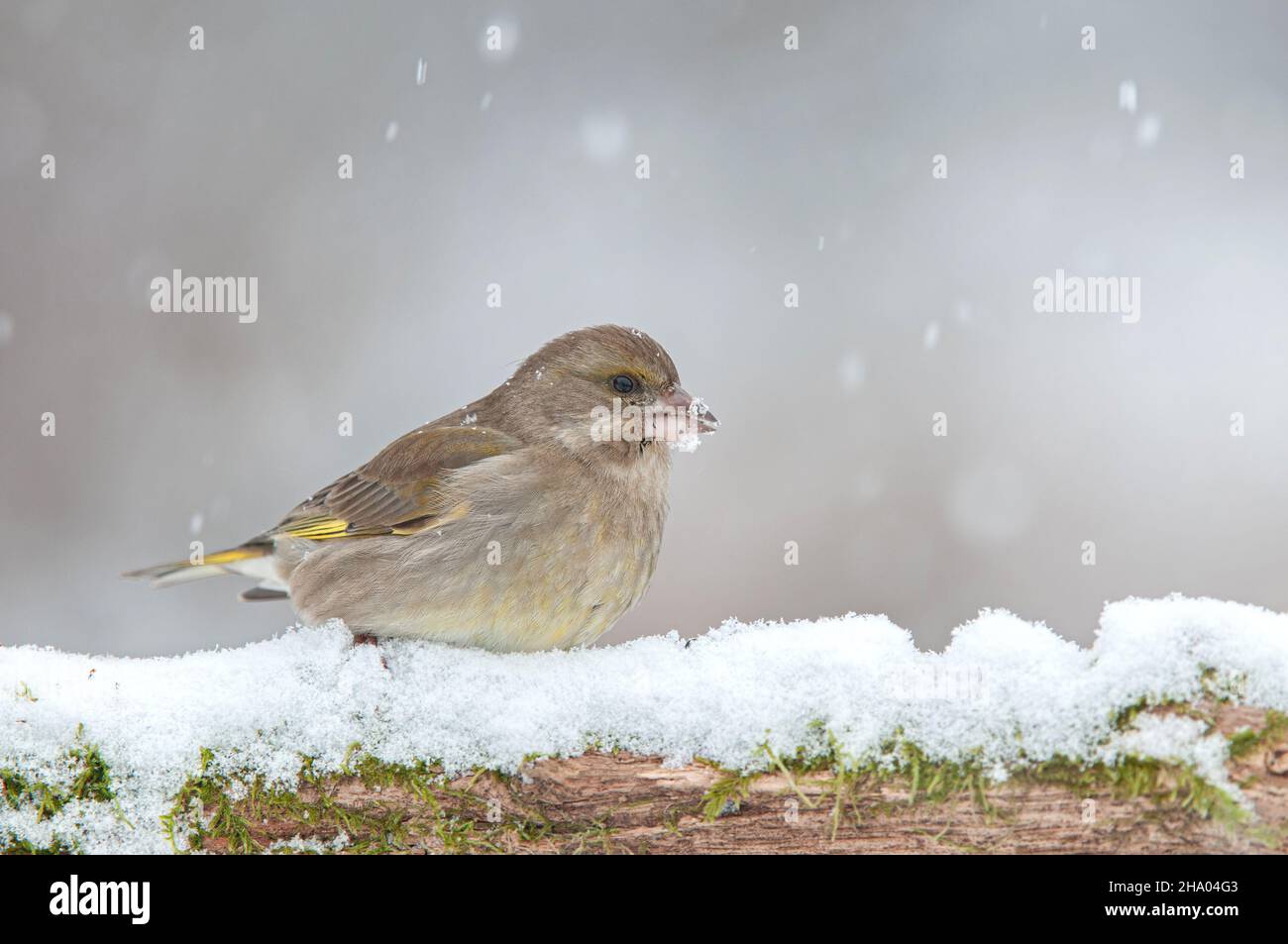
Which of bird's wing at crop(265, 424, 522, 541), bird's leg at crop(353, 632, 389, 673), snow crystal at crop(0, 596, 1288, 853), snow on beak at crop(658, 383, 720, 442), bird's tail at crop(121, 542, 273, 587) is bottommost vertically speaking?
snow crystal at crop(0, 596, 1288, 853)

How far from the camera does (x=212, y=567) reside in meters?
5.01

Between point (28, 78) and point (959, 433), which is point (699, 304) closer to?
point (959, 433)

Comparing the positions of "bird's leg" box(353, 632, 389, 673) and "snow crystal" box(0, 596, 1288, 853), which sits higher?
"bird's leg" box(353, 632, 389, 673)

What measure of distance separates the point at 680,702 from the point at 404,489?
1.86 metres

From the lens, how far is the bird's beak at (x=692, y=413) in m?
4.23

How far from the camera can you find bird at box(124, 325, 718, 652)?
3.78 metres

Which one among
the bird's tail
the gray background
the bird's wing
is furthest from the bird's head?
the gray background

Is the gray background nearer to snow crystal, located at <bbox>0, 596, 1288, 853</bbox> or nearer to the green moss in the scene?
snow crystal, located at <bbox>0, 596, 1288, 853</bbox>

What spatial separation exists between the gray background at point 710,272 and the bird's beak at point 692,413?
3.16 m

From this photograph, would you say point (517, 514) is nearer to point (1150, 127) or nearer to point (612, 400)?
point (612, 400)

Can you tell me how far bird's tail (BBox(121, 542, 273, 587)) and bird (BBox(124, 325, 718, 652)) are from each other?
111 mm

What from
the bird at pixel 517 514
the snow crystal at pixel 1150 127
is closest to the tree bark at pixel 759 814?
the bird at pixel 517 514

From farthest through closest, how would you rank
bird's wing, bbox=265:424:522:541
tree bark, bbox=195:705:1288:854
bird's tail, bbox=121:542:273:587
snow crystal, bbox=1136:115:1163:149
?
snow crystal, bbox=1136:115:1163:149 < bird's tail, bbox=121:542:273:587 < bird's wing, bbox=265:424:522:541 < tree bark, bbox=195:705:1288:854

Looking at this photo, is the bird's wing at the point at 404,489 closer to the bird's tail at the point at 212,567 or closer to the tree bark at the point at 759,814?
the bird's tail at the point at 212,567
